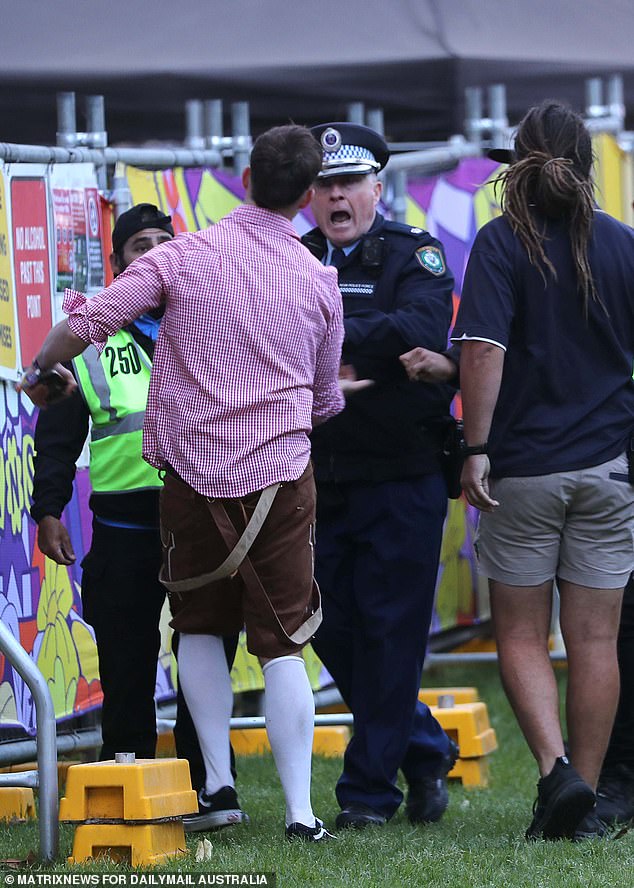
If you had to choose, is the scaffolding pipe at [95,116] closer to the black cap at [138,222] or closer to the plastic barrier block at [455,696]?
the black cap at [138,222]

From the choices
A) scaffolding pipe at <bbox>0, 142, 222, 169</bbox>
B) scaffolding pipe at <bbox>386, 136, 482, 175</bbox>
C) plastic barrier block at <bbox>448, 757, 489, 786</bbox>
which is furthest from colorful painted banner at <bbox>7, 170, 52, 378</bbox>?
scaffolding pipe at <bbox>386, 136, 482, 175</bbox>

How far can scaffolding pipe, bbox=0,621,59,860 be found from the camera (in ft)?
13.7

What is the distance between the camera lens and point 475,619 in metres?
9.15

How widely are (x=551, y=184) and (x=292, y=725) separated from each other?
5.51ft

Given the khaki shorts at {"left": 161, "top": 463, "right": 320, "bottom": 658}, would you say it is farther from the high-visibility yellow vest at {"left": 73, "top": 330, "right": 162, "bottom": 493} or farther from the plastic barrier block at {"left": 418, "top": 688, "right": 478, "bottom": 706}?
the plastic barrier block at {"left": 418, "top": 688, "right": 478, "bottom": 706}

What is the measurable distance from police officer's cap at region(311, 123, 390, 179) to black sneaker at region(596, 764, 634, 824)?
207 centimetres

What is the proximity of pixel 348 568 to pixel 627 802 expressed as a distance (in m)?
1.14

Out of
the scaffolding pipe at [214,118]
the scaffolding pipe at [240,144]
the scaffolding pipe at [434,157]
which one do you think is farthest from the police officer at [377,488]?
the scaffolding pipe at [434,157]

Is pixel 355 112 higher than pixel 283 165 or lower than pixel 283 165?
higher

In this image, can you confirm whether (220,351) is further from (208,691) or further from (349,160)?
(349,160)

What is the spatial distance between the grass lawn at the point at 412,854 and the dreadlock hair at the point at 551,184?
152 cm

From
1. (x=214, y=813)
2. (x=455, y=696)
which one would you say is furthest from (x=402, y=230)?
(x=455, y=696)

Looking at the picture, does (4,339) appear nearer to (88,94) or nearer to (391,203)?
(88,94)

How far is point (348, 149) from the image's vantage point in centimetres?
530
